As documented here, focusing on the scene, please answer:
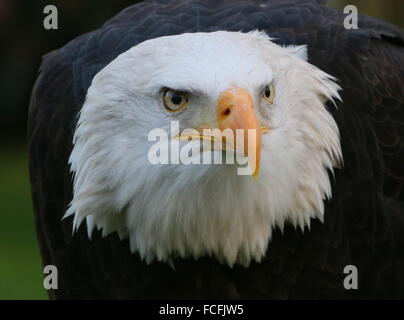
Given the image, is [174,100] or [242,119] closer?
[242,119]

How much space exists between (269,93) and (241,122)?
1.25 feet

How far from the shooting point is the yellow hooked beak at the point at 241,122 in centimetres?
336

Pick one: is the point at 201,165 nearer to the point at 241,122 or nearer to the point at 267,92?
the point at 241,122

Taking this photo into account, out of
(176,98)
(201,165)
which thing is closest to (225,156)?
(201,165)

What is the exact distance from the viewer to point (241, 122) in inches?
134

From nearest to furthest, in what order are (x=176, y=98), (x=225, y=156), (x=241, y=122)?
(x=241, y=122), (x=225, y=156), (x=176, y=98)

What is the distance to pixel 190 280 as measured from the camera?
413cm

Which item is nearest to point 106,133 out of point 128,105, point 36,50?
point 128,105

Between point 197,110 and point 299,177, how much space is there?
0.54 meters

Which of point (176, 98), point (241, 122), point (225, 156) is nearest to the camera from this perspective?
point (241, 122)

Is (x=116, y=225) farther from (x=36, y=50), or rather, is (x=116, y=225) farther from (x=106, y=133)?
(x=36, y=50)

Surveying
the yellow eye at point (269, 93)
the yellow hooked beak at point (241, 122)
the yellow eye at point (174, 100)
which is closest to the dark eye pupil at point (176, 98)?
the yellow eye at point (174, 100)

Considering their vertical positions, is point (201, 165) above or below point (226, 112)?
below

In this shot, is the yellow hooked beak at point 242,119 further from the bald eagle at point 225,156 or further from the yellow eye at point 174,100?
the yellow eye at point 174,100
